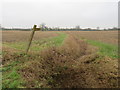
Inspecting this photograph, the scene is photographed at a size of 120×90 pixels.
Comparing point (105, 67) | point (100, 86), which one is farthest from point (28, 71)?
point (105, 67)

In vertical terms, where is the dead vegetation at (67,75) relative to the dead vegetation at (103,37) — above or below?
below

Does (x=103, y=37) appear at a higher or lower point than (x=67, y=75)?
higher

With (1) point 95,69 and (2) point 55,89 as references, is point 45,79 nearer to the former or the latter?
(2) point 55,89

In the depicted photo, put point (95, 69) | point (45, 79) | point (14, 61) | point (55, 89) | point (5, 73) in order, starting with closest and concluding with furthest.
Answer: point (55, 89) → point (45, 79) → point (5, 73) → point (95, 69) → point (14, 61)

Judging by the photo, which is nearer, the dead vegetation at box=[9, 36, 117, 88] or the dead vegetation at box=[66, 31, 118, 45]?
the dead vegetation at box=[9, 36, 117, 88]

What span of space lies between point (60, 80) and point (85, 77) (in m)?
1.30

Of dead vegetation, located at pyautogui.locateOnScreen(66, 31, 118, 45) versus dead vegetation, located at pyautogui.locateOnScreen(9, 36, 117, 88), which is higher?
dead vegetation, located at pyautogui.locateOnScreen(66, 31, 118, 45)

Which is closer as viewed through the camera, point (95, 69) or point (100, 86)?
point (100, 86)

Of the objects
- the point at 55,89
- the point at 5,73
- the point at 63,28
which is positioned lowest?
the point at 55,89

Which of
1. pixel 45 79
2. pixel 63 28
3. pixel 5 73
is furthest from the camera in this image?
pixel 63 28

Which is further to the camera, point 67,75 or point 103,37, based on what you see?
point 103,37

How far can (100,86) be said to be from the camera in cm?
531

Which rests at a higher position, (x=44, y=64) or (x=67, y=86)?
(x=44, y=64)

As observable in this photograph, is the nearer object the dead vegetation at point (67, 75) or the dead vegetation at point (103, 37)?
the dead vegetation at point (67, 75)
